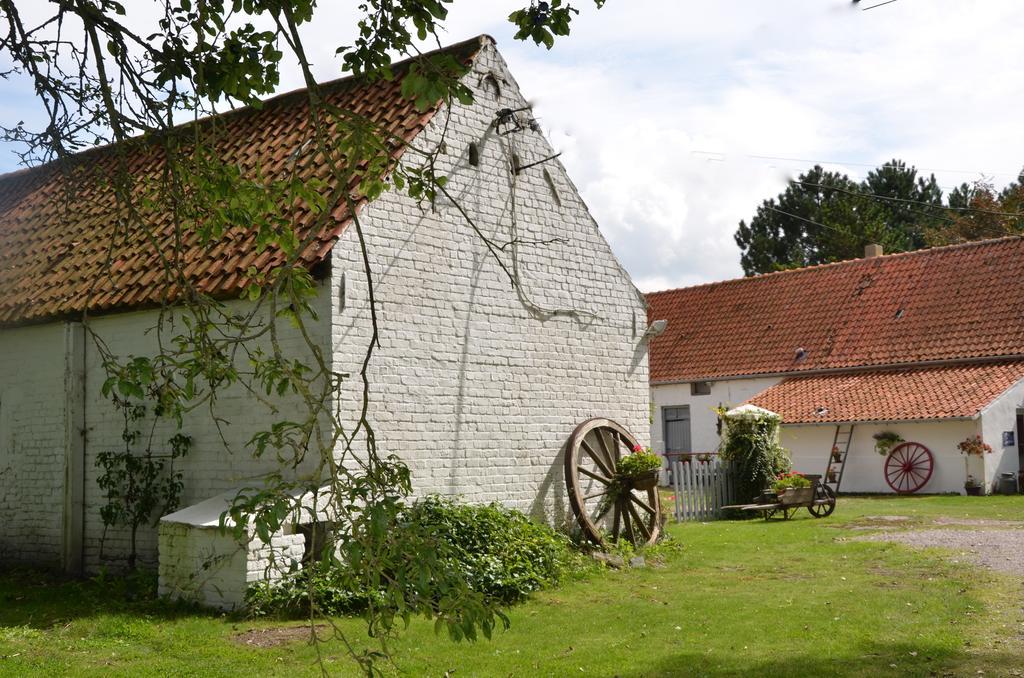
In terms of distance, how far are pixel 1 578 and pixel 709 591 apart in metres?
8.35

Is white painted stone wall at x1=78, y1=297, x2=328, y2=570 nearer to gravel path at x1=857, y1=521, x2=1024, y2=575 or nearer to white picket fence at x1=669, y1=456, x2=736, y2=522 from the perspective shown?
gravel path at x1=857, y1=521, x2=1024, y2=575

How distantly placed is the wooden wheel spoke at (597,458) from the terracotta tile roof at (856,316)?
15072mm

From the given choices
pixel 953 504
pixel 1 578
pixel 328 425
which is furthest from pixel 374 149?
pixel 953 504

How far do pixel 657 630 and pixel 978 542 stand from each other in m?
7.40

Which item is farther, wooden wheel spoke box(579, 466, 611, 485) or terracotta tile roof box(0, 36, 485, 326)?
wooden wheel spoke box(579, 466, 611, 485)

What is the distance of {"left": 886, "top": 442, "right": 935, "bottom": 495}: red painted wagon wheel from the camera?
2430 cm

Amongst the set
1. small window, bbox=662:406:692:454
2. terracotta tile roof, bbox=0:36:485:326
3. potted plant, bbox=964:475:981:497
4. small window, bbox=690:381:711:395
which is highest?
terracotta tile roof, bbox=0:36:485:326

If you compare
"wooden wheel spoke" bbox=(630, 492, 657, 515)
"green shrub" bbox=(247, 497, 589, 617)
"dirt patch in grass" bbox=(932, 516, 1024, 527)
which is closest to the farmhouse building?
"dirt patch in grass" bbox=(932, 516, 1024, 527)

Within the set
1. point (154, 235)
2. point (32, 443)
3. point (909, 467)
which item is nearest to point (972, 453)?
point (909, 467)

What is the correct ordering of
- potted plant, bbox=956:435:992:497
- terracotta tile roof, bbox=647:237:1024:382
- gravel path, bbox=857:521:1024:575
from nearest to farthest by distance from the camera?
gravel path, bbox=857:521:1024:575, potted plant, bbox=956:435:992:497, terracotta tile roof, bbox=647:237:1024:382

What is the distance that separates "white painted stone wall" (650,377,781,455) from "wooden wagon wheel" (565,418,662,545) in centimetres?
1431

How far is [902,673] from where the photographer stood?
7445 millimetres

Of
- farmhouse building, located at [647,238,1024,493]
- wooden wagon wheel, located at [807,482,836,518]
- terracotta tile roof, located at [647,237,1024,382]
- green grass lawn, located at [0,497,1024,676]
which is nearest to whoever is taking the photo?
green grass lawn, located at [0,497,1024,676]

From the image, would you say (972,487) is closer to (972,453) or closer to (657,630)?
(972,453)
